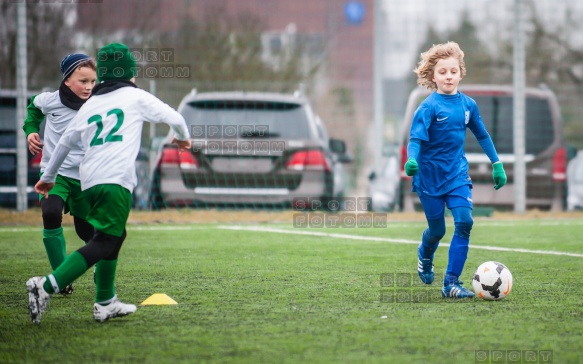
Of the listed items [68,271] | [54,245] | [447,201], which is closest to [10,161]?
[54,245]

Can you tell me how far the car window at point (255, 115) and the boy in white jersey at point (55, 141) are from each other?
209 inches

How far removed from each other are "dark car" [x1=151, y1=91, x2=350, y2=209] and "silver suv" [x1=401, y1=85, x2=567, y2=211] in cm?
169

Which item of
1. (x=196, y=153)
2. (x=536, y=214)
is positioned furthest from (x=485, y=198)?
(x=196, y=153)

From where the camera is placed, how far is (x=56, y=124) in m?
6.86

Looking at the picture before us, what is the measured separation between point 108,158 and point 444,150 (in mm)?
2280

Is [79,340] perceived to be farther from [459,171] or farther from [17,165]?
[17,165]

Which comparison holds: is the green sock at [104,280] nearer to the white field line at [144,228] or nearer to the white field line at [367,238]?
the white field line at [367,238]

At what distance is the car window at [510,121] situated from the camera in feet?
47.2

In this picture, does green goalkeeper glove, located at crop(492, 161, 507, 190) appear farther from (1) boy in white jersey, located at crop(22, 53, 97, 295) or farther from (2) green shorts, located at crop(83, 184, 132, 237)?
(1) boy in white jersey, located at crop(22, 53, 97, 295)

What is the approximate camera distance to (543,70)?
22.4 meters

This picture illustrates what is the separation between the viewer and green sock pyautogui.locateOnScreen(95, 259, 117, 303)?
534 centimetres

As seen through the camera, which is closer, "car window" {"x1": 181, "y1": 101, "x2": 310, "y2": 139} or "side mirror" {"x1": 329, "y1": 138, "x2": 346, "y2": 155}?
"car window" {"x1": 181, "y1": 101, "x2": 310, "y2": 139}

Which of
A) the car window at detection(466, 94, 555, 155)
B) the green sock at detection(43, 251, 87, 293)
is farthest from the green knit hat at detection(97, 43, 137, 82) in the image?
the car window at detection(466, 94, 555, 155)

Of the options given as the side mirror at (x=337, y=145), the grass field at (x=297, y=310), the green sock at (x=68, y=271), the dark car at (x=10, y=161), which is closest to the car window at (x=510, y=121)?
the side mirror at (x=337, y=145)
